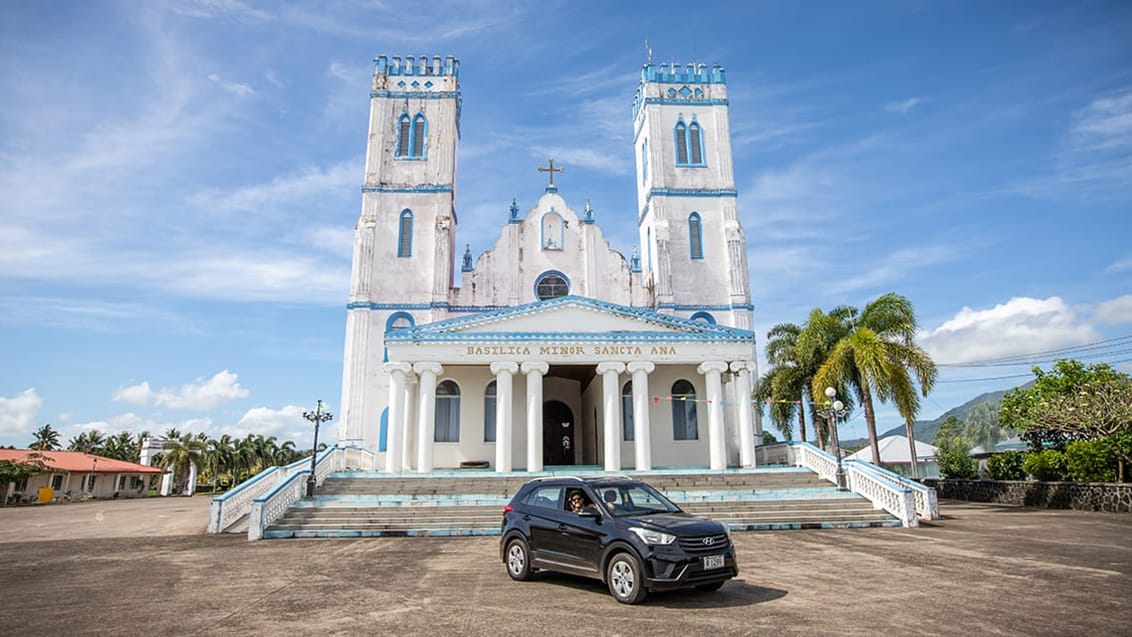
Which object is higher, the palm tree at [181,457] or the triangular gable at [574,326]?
the triangular gable at [574,326]

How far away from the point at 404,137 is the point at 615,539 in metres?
30.3

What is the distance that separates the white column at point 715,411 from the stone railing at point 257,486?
13261mm

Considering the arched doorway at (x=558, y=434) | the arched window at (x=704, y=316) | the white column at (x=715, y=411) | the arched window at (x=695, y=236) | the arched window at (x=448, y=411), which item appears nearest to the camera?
the white column at (x=715, y=411)

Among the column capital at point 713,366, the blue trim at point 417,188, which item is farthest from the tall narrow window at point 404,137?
the column capital at point 713,366

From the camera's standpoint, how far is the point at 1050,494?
22469 mm

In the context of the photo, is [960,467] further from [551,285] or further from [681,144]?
[551,285]

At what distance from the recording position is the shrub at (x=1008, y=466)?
26.5 meters

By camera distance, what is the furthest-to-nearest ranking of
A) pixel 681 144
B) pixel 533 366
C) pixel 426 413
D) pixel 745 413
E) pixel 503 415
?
pixel 681 144 < pixel 745 413 < pixel 533 366 < pixel 503 415 < pixel 426 413

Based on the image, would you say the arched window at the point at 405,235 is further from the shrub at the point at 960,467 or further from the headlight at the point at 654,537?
the shrub at the point at 960,467

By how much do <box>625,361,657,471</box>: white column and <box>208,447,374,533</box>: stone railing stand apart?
10.5m

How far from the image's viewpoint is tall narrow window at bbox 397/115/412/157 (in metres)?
34.1

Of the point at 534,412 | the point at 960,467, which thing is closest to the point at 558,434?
the point at 534,412

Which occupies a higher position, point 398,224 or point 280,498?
point 398,224

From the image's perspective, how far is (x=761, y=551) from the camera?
1252cm
